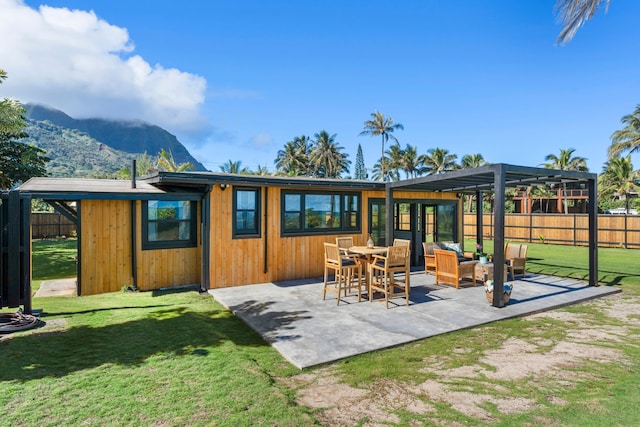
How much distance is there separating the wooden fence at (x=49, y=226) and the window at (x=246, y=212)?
54.5 feet

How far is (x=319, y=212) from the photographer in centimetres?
856

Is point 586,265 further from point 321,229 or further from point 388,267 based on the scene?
point 321,229

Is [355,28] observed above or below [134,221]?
above

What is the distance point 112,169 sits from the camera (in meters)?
73.0

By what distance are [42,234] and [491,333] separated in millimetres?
23019

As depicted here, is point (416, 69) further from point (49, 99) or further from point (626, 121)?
point (49, 99)

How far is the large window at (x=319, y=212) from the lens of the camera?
8125 millimetres

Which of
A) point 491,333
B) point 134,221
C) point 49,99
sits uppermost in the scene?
point 49,99

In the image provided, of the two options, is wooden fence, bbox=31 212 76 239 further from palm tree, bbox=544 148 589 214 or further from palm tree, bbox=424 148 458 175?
palm tree, bbox=544 148 589 214

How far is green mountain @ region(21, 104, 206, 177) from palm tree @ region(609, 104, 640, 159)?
69.0 m

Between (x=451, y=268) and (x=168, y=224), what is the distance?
642 centimetres

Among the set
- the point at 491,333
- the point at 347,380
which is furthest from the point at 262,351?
the point at 491,333

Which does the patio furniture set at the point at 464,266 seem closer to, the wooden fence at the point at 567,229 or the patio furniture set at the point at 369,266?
the patio furniture set at the point at 369,266

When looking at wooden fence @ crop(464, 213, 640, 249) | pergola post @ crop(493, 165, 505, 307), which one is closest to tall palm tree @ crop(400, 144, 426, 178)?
wooden fence @ crop(464, 213, 640, 249)
